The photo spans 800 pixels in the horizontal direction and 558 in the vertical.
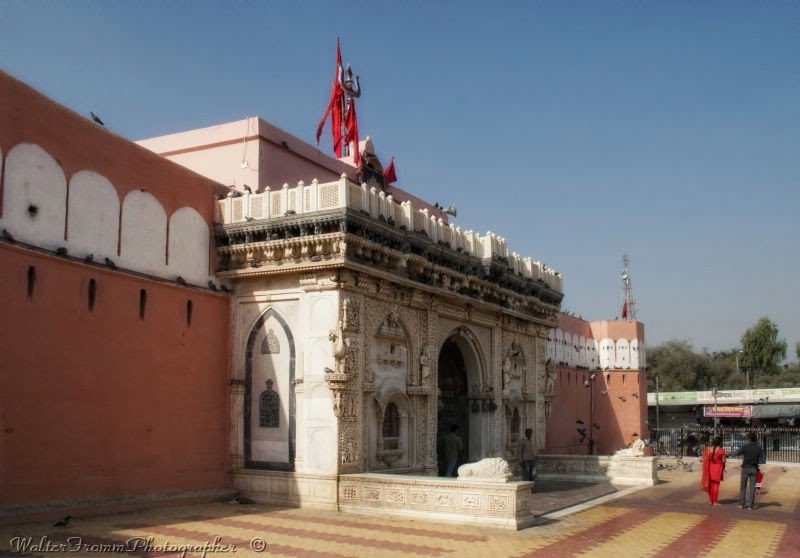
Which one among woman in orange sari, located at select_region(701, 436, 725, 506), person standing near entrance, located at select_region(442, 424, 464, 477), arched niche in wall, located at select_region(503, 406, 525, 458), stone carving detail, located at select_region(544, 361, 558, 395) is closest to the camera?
woman in orange sari, located at select_region(701, 436, 725, 506)

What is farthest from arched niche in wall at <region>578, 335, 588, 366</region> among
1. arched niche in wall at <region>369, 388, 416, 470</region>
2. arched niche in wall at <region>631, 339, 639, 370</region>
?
arched niche in wall at <region>369, 388, 416, 470</region>

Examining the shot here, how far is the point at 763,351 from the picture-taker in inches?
2525

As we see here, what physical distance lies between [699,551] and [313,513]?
19.1 ft

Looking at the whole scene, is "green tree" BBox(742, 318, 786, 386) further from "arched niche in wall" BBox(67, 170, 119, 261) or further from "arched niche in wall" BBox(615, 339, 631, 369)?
"arched niche in wall" BBox(67, 170, 119, 261)

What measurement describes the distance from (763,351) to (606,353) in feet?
125

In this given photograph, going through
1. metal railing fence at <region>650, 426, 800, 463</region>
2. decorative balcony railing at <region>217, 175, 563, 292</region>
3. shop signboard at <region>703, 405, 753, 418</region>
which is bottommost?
metal railing fence at <region>650, 426, 800, 463</region>

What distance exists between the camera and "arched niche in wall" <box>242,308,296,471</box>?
46.1ft

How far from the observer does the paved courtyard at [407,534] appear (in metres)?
9.42

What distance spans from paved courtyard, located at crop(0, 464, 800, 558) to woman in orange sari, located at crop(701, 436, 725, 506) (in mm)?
417

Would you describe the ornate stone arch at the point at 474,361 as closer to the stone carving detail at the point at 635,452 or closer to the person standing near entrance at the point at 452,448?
the person standing near entrance at the point at 452,448

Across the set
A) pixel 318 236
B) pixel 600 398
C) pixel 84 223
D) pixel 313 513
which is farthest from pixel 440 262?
pixel 600 398

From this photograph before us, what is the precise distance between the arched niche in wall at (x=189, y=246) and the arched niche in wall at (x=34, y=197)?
7.71 ft

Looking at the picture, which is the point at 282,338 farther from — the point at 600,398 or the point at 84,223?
the point at 600,398

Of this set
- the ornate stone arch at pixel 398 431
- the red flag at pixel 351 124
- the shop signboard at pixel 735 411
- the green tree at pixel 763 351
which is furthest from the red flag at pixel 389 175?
the green tree at pixel 763 351
